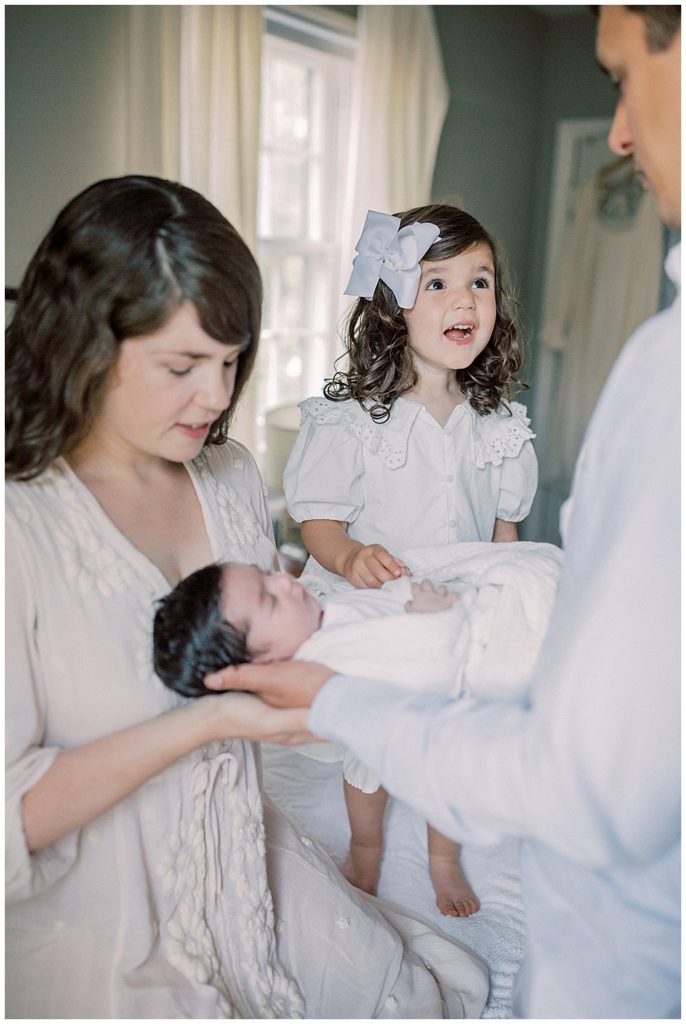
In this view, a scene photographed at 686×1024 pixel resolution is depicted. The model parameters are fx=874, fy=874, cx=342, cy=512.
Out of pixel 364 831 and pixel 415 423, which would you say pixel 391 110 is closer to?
pixel 415 423

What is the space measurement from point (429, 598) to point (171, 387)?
1.66 ft

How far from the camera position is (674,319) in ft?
2.76

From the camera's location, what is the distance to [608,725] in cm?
77

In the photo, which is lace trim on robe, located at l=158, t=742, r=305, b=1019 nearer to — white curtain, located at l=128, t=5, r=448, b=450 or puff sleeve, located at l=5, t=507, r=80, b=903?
puff sleeve, located at l=5, t=507, r=80, b=903

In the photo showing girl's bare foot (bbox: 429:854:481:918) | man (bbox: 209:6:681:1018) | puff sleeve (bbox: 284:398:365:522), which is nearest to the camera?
man (bbox: 209:6:681:1018)

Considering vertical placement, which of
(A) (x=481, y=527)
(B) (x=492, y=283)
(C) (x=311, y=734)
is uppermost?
(B) (x=492, y=283)

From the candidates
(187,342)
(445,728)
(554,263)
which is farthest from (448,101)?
(445,728)

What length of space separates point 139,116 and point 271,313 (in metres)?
1.35

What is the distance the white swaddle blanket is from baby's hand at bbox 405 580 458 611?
14 mm

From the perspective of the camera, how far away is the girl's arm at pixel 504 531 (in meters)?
2.19

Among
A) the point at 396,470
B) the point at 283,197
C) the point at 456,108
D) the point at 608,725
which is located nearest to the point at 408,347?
the point at 396,470

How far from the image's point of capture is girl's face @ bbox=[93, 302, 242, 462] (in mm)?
1129

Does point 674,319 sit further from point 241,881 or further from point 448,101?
point 448,101

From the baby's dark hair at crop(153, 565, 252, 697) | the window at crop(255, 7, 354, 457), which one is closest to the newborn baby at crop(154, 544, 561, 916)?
the baby's dark hair at crop(153, 565, 252, 697)
